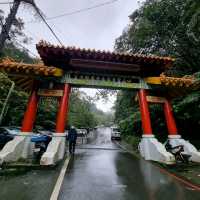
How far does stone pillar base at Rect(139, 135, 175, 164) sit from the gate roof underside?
3993mm

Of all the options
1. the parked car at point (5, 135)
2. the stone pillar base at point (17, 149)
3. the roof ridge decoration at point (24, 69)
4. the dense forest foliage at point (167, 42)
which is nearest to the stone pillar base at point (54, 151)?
the stone pillar base at point (17, 149)

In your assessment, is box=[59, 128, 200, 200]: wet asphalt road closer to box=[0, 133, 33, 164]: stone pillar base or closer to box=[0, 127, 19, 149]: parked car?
box=[0, 133, 33, 164]: stone pillar base

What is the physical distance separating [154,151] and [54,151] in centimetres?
499

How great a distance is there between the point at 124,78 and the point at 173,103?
516 centimetres

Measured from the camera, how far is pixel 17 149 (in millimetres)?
9375

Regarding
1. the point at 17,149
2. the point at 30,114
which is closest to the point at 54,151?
the point at 17,149

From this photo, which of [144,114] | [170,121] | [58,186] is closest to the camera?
[58,186]

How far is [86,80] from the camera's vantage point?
11320mm

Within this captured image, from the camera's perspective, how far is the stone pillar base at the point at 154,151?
900 cm

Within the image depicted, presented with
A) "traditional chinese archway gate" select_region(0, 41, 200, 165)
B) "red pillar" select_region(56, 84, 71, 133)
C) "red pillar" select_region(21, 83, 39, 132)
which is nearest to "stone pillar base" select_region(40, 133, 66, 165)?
"traditional chinese archway gate" select_region(0, 41, 200, 165)

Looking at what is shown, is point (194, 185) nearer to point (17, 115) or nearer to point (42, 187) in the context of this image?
point (42, 187)

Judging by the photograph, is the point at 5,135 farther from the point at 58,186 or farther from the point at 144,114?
the point at 58,186

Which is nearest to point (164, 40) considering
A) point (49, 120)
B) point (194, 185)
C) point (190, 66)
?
point (190, 66)

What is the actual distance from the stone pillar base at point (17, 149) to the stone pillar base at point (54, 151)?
1455mm
